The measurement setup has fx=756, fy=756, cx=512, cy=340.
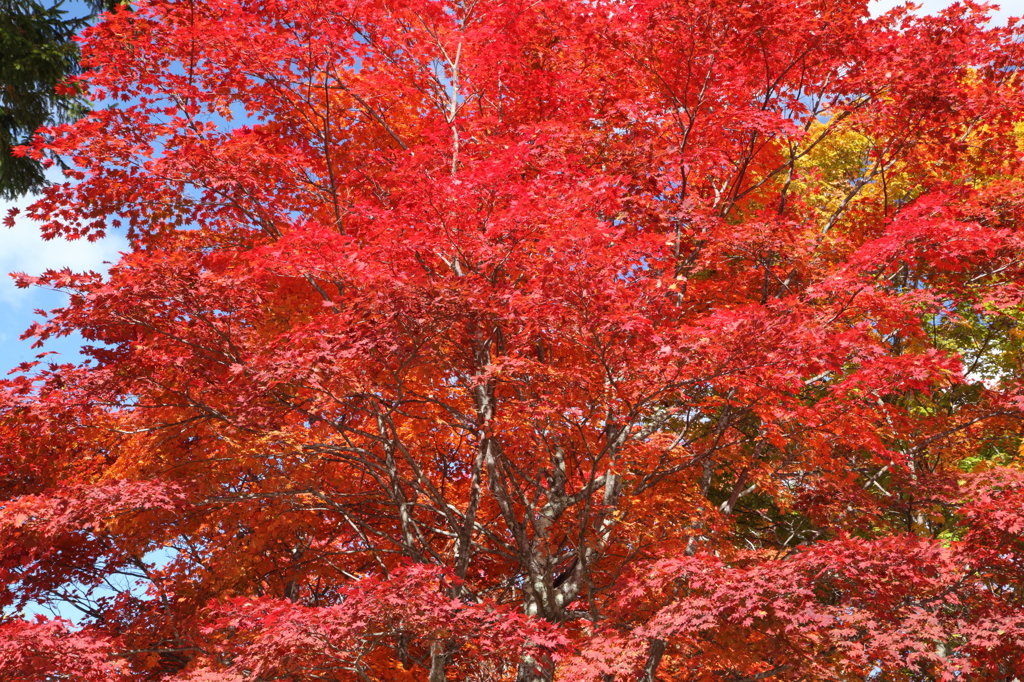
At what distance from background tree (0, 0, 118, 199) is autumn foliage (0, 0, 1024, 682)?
7229mm

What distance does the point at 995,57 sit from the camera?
9.49m

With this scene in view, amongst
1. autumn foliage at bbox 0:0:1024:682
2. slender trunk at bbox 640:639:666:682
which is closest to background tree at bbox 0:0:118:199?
autumn foliage at bbox 0:0:1024:682

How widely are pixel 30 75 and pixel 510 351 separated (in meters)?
13.5

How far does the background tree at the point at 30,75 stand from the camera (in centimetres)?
1538

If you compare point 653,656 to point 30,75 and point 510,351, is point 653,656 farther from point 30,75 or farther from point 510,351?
point 30,75

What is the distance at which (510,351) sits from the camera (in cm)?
816

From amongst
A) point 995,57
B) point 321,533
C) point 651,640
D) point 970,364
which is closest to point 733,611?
point 651,640

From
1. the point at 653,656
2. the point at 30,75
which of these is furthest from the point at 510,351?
the point at 30,75

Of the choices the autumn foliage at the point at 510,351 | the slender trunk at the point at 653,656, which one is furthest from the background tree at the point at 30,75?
the slender trunk at the point at 653,656

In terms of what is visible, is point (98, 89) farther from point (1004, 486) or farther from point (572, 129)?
point (1004, 486)

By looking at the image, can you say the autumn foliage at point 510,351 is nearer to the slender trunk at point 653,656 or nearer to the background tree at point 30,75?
the slender trunk at point 653,656

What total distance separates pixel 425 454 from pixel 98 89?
6538 millimetres

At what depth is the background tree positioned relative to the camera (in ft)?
50.4

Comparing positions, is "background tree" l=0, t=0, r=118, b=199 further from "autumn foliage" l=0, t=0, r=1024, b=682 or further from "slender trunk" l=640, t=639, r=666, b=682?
"slender trunk" l=640, t=639, r=666, b=682
